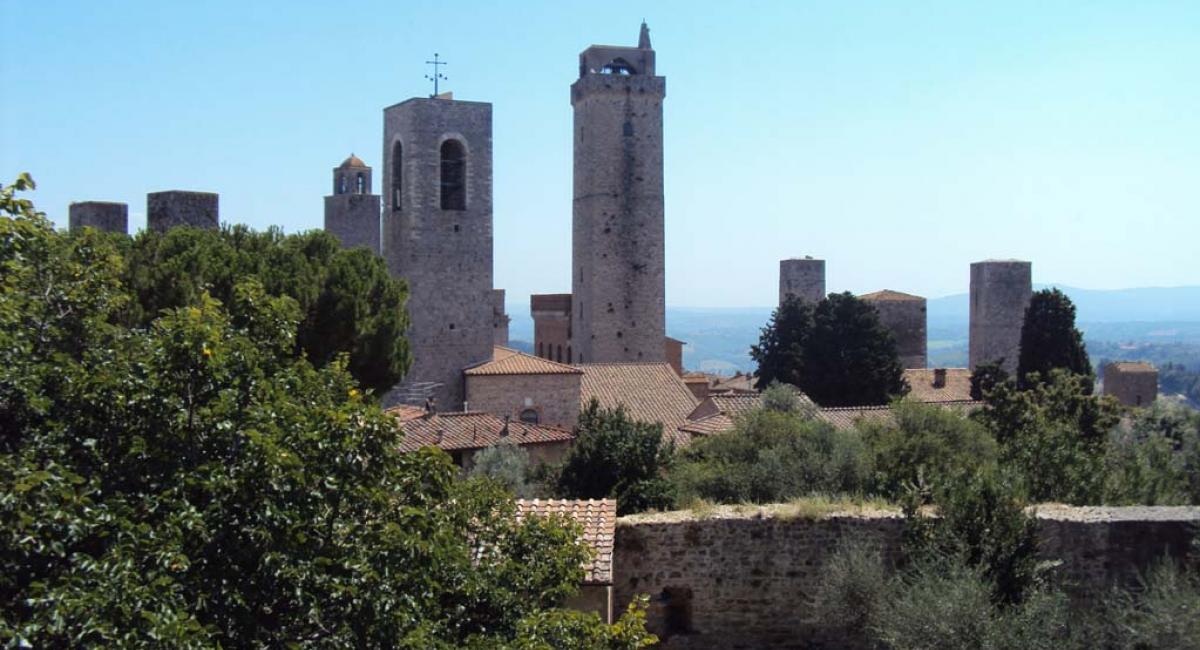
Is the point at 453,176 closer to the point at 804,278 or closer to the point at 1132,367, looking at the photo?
the point at 804,278

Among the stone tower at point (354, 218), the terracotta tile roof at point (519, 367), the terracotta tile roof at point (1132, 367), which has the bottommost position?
the terracotta tile roof at point (1132, 367)

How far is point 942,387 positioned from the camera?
135 ft

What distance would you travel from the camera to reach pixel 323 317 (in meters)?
16.3

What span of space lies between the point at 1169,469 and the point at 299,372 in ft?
45.6

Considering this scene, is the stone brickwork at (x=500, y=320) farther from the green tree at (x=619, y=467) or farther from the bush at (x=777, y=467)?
the green tree at (x=619, y=467)

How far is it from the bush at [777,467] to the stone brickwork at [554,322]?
26.7m

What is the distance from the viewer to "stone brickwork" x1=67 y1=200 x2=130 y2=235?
18.1m

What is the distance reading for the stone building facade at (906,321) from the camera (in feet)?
154

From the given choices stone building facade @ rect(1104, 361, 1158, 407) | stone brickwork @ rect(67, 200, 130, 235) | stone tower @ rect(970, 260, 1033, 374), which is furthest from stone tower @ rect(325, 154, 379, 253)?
stone building facade @ rect(1104, 361, 1158, 407)

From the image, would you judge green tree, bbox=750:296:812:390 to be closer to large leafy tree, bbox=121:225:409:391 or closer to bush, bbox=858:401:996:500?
bush, bbox=858:401:996:500

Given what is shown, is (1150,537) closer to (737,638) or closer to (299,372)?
(737,638)

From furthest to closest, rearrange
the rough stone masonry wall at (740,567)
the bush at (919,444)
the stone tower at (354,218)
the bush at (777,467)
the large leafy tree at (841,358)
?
the stone tower at (354,218)
the large leafy tree at (841,358)
the bush at (919,444)
the bush at (777,467)
the rough stone masonry wall at (740,567)

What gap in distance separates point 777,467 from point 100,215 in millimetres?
11242

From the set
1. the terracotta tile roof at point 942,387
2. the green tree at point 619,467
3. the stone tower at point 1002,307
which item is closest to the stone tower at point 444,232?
the terracotta tile roof at point 942,387
